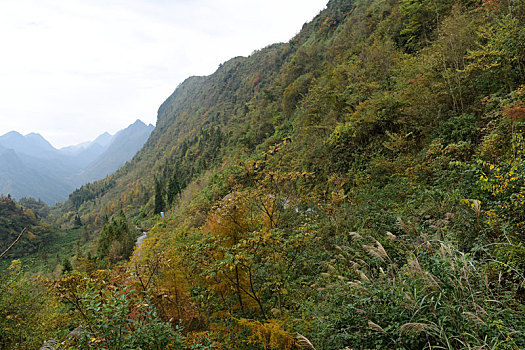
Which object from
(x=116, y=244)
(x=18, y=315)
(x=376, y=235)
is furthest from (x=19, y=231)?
(x=376, y=235)

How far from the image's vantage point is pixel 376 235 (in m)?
4.92

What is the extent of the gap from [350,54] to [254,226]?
13694mm

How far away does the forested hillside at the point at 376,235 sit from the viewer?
8.21 ft

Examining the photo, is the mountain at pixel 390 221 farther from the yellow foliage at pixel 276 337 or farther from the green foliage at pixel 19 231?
the green foliage at pixel 19 231

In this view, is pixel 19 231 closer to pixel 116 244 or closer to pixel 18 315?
pixel 116 244

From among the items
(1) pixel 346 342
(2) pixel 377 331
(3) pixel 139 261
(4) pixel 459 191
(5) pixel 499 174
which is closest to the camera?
(2) pixel 377 331

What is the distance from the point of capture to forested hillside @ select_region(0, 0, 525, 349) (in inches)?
98.6

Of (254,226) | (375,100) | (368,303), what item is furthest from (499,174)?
(375,100)

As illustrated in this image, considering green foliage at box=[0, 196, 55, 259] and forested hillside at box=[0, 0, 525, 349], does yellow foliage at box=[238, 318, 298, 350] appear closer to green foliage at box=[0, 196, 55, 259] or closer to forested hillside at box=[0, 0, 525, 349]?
forested hillside at box=[0, 0, 525, 349]

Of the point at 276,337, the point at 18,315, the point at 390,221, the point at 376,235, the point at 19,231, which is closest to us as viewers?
the point at 276,337

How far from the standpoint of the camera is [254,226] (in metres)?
5.17

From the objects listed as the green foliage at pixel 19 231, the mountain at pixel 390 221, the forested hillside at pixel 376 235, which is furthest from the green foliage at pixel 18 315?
the green foliage at pixel 19 231

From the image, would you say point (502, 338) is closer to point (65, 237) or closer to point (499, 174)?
point (499, 174)

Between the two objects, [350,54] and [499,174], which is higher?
[350,54]
